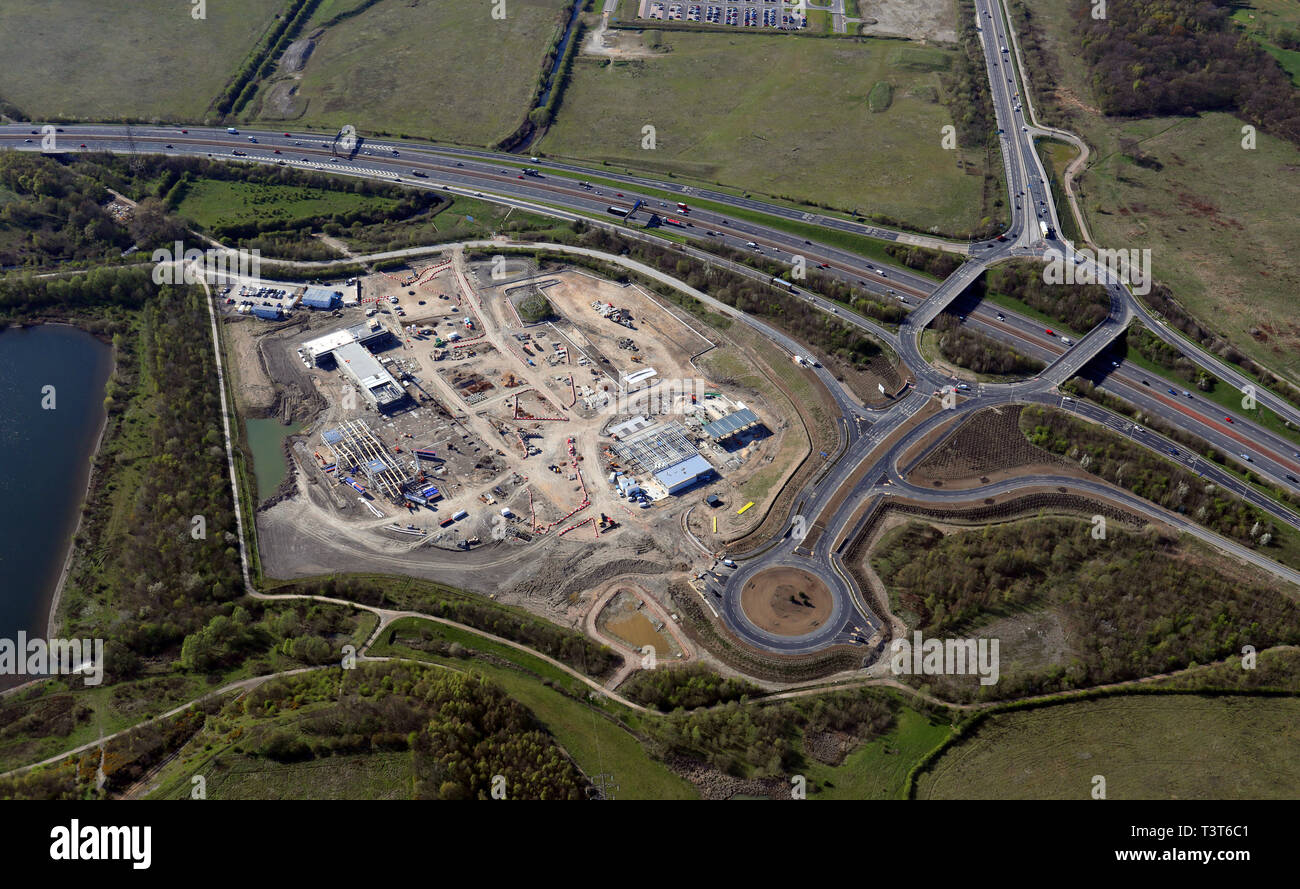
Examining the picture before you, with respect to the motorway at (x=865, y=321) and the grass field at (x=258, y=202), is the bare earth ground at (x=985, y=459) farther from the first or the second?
the grass field at (x=258, y=202)

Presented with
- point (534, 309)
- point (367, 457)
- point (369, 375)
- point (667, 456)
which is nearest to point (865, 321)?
point (667, 456)

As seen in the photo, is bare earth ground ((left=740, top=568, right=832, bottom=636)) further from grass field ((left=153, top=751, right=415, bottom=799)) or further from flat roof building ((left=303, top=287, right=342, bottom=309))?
flat roof building ((left=303, top=287, right=342, bottom=309))

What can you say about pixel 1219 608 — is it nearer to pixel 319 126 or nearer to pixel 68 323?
pixel 68 323

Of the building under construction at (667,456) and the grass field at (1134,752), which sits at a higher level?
the building under construction at (667,456)

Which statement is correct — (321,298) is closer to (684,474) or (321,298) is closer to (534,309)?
(534,309)

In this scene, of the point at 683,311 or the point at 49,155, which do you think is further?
the point at 49,155

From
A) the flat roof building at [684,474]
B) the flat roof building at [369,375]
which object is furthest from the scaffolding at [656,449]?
the flat roof building at [369,375]

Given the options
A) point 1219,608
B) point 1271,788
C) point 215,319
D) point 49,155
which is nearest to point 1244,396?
point 1219,608
